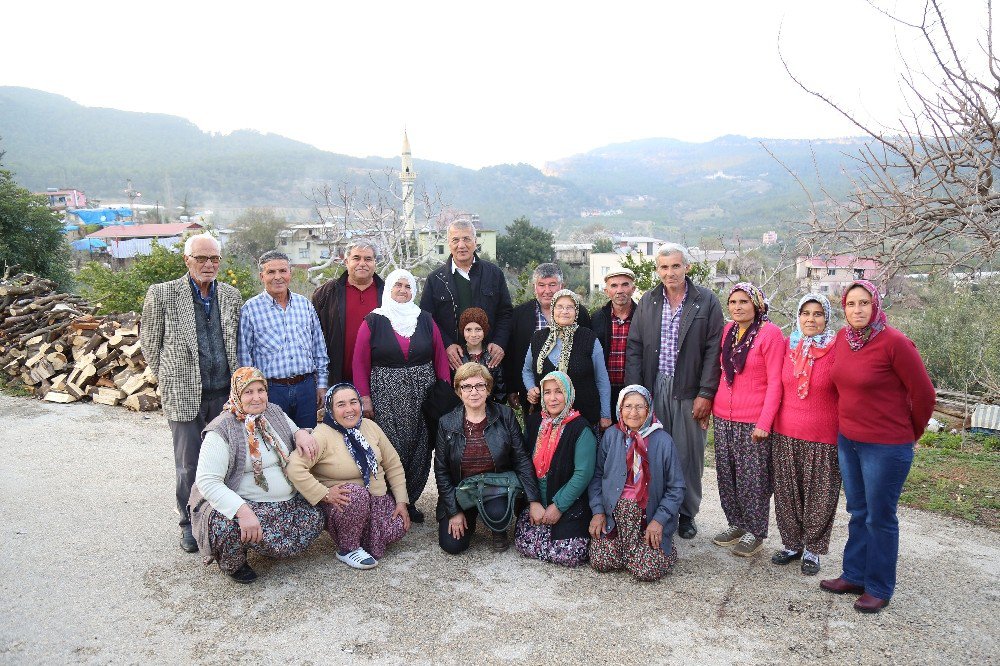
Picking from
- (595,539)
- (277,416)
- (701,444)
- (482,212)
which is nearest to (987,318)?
(701,444)

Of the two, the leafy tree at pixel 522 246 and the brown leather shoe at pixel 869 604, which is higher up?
the leafy tree at pixel 522 246

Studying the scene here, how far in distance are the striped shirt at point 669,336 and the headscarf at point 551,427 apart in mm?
647

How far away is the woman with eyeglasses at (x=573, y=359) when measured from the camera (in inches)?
160

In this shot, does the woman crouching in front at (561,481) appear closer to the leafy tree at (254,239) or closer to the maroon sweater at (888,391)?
the maroon sweater at (888,391)

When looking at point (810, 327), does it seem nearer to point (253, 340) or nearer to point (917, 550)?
point (917, 550)

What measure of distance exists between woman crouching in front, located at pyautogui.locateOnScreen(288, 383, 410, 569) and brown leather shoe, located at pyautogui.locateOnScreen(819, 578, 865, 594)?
7.93 feet

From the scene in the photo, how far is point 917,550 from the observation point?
391 cm

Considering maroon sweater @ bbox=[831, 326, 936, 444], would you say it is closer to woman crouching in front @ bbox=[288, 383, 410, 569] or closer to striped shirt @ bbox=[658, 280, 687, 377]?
striped shirt @ bbox=[658, 280, 687, 377]

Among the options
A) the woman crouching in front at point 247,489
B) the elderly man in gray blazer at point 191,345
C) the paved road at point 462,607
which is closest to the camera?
the paved road at point 462,607


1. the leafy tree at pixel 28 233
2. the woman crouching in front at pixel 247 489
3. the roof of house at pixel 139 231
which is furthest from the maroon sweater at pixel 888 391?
the roof of house at pixel 139 231

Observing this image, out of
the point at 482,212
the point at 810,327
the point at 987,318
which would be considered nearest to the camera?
the point at 810,327

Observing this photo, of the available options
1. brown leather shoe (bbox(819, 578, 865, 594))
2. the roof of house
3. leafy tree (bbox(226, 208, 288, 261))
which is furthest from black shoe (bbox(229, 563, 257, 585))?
the roof of house

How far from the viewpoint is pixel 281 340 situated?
4.01 metres

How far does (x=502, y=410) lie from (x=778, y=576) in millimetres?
1837
